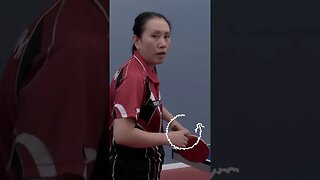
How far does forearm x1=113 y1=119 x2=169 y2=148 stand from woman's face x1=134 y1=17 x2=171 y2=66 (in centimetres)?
22

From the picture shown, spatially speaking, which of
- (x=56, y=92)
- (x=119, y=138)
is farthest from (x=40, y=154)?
(x=119, y=138)

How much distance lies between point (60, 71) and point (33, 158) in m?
0.14

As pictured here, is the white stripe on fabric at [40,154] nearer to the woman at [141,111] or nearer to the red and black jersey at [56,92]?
the red and black jersey at [56,92]

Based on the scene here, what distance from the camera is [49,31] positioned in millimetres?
771

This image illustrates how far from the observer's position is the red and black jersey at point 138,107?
102 centimetres

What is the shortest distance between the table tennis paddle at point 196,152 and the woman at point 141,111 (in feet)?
0.14

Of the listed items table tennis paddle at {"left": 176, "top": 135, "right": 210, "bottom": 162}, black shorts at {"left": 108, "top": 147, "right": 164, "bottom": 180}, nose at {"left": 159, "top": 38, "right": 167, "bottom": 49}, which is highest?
nose at {"left": 159, "top": 38, "right": 167, "bottom": 49}

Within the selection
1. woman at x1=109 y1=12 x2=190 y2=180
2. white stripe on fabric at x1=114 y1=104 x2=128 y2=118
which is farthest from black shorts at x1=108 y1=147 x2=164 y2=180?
white stripe on fabric at x1=114 y1=104 x2=128 y2=118

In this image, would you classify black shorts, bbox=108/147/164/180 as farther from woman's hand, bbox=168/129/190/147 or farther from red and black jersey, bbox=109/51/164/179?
woman's hand, bbox=168/129/190/147

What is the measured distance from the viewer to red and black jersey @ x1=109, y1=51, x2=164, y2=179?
1.02 meters

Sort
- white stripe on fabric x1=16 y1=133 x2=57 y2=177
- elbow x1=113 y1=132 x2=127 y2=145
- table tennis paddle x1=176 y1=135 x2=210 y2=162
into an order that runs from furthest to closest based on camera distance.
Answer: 1. table tennis paddle x1=176 y1=135 x2=210 y2=162
2. elbow x1=113 y1=132 x2=127 y2=145
3. white stripe on fabric x1=16 y1=133 x2=57 y2=177

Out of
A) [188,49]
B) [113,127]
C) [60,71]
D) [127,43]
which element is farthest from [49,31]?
[188,49]
